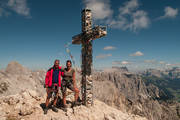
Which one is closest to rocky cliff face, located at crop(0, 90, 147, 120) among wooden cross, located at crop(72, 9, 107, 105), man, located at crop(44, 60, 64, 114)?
man, located at crop(44, 60, 64, 114)

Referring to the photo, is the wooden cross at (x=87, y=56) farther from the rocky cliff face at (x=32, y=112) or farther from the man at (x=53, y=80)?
the man at (x=53, y=80)

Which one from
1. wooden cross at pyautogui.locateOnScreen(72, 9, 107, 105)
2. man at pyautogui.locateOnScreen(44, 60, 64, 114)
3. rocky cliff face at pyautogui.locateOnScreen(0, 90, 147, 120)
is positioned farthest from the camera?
wooden cross at pyautogui.locateOnScreen(72, 9, 107, 105)

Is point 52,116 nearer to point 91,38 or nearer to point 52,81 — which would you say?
point 52,81

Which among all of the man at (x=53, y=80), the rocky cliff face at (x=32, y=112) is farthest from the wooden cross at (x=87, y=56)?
the man at (x=53, y=80)

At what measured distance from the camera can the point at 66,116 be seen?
7613 millimetres

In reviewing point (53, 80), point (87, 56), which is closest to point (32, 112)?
point (53, 80)

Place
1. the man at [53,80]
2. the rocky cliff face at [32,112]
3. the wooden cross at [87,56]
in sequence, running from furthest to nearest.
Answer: the wooden cross at [87,56] → the man at [53,80] → the rocky cliff face at [32,112]

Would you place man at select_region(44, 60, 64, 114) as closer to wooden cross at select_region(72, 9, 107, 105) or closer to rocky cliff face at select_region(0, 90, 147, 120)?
rocky cliff face at select_region(0, 90, 147, 120)

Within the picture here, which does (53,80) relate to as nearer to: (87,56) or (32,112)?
(32,112)

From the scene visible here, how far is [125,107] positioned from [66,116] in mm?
90488

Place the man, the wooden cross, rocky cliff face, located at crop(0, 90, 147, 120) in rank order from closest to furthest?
1. rocky cliff face, located at crop(0, 90, 147, 120)
2. the man
3. the wooden cross

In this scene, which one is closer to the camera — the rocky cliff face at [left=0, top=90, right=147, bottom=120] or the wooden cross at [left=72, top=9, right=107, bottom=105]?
the rocky cliff face at [left=0, top=90, right=147, bottom=120]

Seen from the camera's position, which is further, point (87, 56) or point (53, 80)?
point (87, 56)

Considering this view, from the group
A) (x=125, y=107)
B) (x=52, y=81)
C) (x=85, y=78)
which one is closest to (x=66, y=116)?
(x=52, y=81)
